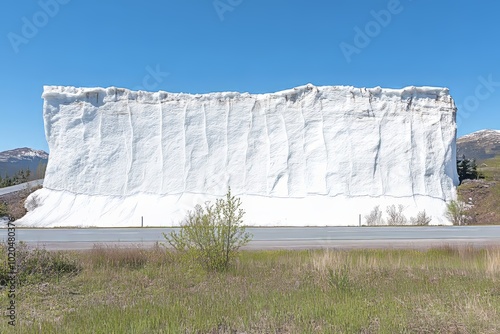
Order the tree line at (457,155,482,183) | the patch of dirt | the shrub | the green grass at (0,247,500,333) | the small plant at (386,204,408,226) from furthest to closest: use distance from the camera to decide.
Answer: the tree line at (457,155,482,183) → the patch of dirt → the small plant at (386,204,408,226) → the shrub → the green grass at (0,247,500,333)

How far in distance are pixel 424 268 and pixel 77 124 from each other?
105 ft

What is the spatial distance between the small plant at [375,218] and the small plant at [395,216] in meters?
0.64

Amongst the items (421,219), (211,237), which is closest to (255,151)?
(421,219)

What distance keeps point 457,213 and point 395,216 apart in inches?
177

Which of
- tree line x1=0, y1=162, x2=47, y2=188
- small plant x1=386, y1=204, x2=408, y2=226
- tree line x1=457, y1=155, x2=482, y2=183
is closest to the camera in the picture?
small plant x1=386, y1=204, x2=408, y2=226

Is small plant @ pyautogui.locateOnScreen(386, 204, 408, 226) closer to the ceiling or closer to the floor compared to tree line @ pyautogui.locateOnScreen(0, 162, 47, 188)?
closer to the floor

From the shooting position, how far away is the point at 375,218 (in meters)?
28.8

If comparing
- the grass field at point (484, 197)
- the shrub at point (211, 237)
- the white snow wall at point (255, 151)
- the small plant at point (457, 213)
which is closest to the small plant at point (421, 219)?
the white snow wall at point (255, 151)

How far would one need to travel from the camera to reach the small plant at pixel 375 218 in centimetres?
2847

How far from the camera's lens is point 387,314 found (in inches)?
211

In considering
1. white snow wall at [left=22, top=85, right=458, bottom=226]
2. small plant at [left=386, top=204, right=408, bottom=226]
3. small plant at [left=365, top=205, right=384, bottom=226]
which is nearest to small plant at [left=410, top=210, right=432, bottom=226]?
small plant at [left=386, top=204, right=408, bottom=226]

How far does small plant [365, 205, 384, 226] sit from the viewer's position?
28.5 m

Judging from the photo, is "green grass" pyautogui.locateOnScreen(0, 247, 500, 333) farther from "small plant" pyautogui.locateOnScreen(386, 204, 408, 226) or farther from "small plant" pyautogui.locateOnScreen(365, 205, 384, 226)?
"small plant" pyautogui.locateOnScreen(386, 204, 408, 226)

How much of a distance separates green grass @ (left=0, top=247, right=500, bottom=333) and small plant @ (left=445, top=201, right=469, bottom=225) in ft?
65.7
